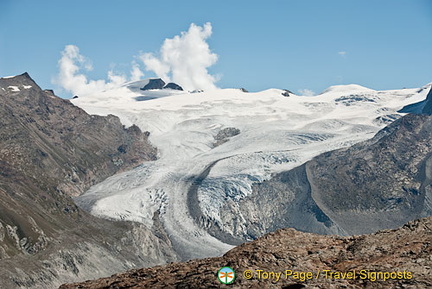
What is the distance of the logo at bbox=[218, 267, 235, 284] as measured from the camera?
69.9 feet

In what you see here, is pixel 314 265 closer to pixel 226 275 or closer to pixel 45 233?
pixel 226 275

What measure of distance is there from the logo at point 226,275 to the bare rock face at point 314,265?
201 mm

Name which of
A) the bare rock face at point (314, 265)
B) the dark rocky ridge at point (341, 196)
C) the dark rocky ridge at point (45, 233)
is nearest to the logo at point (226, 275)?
the bare rock face at point (314, 265)

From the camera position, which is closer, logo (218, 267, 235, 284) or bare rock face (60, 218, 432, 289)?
bare rock face (60, 218, 432, 289)

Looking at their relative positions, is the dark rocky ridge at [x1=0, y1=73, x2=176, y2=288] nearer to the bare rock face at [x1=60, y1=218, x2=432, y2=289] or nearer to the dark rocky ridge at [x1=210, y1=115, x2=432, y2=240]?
the dark rocky ridge at [x1=210, y1=115, x2=432, y2=240]

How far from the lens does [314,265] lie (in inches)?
902

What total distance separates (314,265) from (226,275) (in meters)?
3.74

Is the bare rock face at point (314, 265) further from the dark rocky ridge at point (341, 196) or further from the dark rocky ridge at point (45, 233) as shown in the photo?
the dark rocky ridge at point (341, 196)

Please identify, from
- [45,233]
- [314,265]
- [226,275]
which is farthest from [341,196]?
[226,275]

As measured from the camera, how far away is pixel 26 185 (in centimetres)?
14038

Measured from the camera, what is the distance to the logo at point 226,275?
69.9 ft

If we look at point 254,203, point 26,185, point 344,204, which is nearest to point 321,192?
point 344,204

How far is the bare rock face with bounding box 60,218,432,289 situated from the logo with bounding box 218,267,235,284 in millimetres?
201

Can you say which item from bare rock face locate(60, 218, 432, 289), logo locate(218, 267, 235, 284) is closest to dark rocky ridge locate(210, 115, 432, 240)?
bare rock face locate(60, 218, 432, 289)
